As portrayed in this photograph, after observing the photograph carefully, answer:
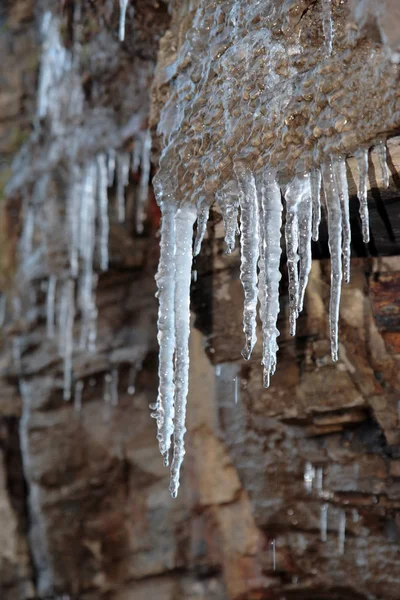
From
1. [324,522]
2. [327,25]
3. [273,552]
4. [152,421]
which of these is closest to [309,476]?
[324,522]

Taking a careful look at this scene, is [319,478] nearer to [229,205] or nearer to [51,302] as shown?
[229,205]

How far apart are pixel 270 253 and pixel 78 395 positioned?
3.03 m

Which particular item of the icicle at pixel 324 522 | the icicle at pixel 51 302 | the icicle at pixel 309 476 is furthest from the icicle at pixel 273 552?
the icicle at pixel 51 302

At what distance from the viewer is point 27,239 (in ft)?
17.3

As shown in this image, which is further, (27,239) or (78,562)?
(27,239)

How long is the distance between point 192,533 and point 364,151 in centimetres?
326

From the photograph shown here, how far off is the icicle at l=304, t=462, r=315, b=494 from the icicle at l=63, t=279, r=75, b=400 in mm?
2091

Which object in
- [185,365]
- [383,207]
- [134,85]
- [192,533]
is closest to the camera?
[383,207]

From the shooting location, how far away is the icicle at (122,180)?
15.8 feet

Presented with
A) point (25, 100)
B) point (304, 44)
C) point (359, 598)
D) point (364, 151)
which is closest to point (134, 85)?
point (25, 100)

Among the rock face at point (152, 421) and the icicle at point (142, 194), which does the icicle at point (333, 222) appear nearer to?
the rock face at point (152, 421)

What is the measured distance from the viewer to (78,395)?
4.84 m

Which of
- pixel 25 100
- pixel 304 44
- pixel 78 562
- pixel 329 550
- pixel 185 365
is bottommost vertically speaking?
pixel 78 562

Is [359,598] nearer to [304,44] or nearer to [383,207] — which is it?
[383,207]
